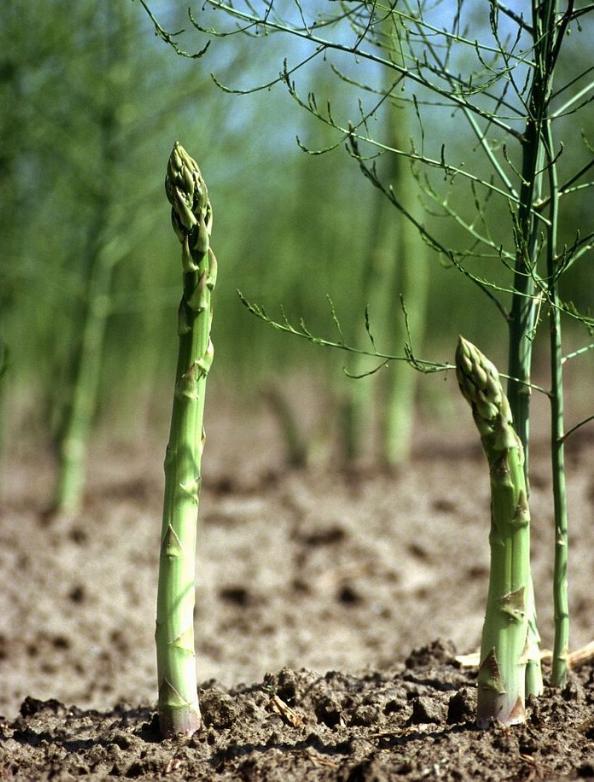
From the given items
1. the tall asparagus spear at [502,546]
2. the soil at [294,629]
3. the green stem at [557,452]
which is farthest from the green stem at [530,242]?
the soil at [294,629]

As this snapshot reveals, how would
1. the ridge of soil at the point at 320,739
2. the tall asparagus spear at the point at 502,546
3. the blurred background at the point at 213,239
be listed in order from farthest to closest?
1. the blurred background at the point at 213,239
2. the tall asparagus spear at the point at 502,546
3. the ridge of soil at the point at 320,739

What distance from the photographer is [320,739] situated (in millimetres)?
2928

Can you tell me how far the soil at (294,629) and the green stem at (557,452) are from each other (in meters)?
0.13

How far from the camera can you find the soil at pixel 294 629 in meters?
2.80

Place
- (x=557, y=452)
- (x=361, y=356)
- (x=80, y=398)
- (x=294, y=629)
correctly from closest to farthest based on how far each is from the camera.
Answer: (x=557, y=452), (x=294, y=629), (x=80, y=398), (x=361, y=356)

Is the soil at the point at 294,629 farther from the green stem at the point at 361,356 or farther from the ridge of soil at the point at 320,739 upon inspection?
the green stem at the point at 361,356

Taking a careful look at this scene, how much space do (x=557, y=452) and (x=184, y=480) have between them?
1.16 metres

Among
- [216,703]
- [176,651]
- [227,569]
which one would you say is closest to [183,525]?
[176,651]

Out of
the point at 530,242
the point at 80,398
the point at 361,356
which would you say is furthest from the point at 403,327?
the point at 530,242

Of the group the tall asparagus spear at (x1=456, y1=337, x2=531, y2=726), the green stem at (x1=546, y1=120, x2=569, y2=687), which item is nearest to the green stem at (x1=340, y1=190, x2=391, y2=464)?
the green stem at (x1=546, y1=120, x2=569, y2=687)

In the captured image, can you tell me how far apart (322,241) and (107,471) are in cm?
392

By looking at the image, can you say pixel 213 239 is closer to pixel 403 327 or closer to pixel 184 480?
pixel 403 327

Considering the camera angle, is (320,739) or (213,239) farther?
(213,239)

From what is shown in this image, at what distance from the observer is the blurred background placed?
25.1 ft
